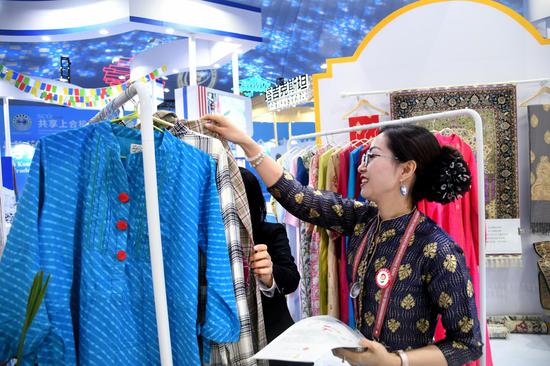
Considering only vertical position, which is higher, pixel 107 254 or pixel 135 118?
pixel 135 118

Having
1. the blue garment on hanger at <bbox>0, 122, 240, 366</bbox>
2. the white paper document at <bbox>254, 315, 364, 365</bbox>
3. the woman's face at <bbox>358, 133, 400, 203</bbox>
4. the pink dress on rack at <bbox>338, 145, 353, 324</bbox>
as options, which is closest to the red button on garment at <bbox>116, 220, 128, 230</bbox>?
the blue garment on hanger at <bbox>0, 122, 240, 366</bbox>

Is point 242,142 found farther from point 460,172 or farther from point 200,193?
point 460,172

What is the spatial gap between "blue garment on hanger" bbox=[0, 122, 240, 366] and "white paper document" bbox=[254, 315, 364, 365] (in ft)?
0.40

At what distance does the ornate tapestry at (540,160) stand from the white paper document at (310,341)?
296cm

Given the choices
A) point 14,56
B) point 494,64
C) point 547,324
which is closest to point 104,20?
point 494,64

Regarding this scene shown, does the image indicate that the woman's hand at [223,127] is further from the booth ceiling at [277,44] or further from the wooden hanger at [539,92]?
the booth ceiling at [277,44]

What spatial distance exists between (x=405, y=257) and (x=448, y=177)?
0.97 ft

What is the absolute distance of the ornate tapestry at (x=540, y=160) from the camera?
3629 millimetres

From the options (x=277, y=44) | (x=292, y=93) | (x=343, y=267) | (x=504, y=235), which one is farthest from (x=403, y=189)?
(x=277, y=44)

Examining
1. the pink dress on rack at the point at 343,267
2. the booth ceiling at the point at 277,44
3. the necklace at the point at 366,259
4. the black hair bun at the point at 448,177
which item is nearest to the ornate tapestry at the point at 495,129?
the pink dress on rack at the point at 343,267

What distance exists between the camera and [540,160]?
365 centimetres

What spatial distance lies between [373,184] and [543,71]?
9.82 feet

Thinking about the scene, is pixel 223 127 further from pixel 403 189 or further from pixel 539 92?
pixel 539 92

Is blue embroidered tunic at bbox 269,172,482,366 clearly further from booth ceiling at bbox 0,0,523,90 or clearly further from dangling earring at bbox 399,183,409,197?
booth ceiling at bbox 0,0,523,90
